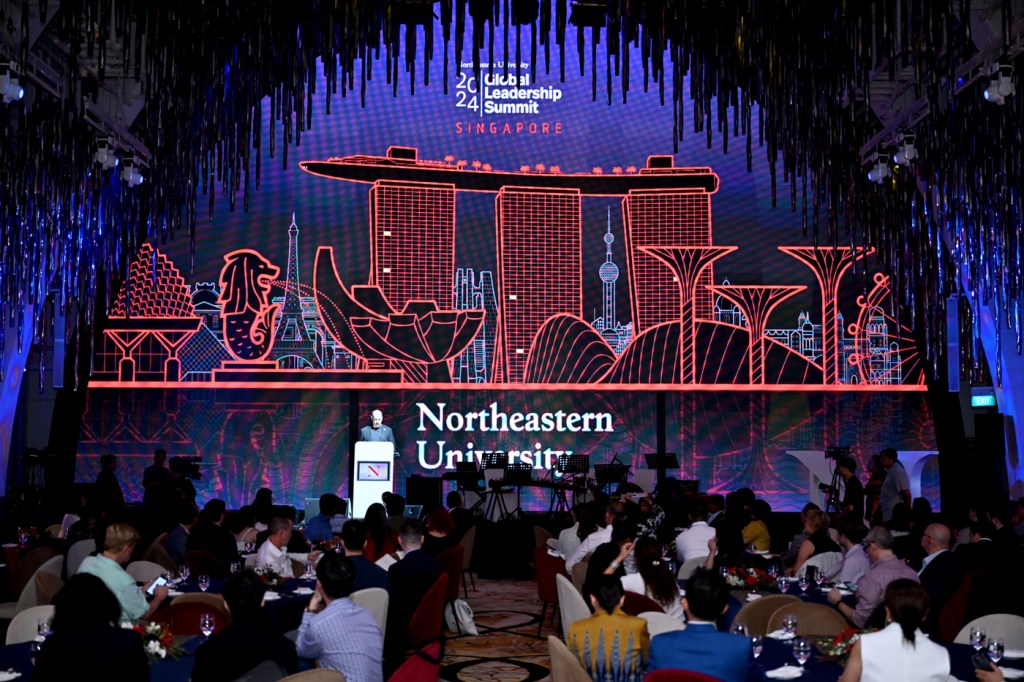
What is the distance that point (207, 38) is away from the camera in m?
9.63

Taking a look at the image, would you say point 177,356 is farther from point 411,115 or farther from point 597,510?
point 597,510

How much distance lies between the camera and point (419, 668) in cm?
414

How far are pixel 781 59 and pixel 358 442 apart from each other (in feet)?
24.2

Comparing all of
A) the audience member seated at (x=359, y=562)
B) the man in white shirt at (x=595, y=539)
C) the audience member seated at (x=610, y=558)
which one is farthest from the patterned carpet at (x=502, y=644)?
the audience member seated at (x=359, y=562)

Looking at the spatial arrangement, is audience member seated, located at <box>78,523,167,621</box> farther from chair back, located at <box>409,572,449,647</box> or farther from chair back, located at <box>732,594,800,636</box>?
chair back, located at <box>732,594,800,636</box>

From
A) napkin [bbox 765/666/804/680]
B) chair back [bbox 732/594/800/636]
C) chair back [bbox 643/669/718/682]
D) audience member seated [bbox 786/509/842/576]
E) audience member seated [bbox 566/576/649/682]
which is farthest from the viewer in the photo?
audience member seated [bbox 786/509/842/576]

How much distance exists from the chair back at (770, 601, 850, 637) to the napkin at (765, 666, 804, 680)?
86 cm

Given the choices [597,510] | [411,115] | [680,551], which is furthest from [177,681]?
[411,115]

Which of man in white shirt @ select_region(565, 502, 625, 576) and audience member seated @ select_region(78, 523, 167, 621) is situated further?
man in white shirt @ select_region(565, 502, 625, 576)

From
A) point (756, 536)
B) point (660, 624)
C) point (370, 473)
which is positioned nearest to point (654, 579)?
point (660, 624)

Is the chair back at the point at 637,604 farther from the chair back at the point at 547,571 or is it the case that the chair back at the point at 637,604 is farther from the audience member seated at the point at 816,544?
the chair back at the point at 547,571

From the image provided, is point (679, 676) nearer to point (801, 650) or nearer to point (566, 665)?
point (566, 665)

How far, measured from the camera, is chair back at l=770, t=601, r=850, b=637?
5.50 metres

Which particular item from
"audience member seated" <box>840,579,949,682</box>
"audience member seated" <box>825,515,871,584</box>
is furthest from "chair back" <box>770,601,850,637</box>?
"audience member seated" <box>825,515,871,584</box>
